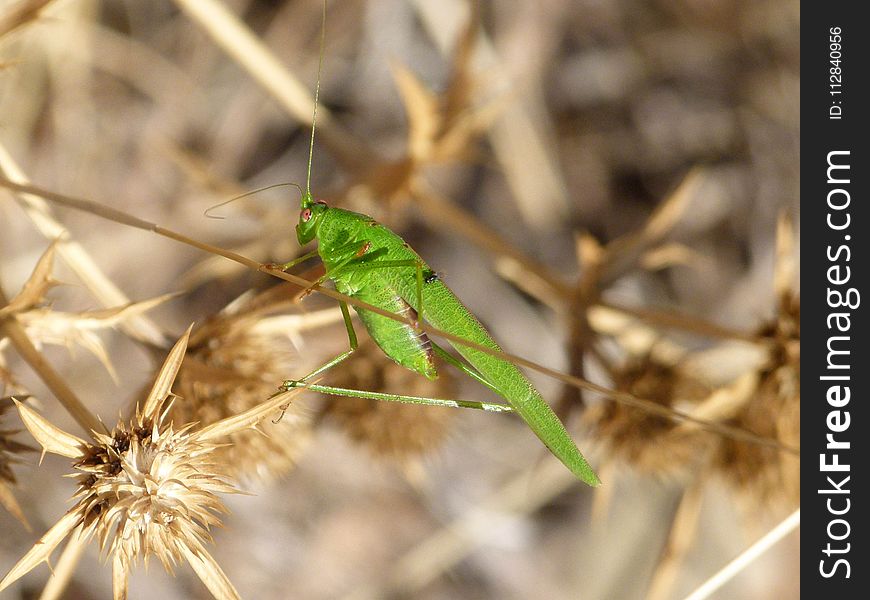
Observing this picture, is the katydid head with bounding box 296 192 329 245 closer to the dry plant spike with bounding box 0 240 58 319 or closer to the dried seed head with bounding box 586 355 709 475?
the dry plant spike with bounding box 0 240 58 319

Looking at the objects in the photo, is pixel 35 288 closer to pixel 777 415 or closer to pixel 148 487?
pixel 148 487

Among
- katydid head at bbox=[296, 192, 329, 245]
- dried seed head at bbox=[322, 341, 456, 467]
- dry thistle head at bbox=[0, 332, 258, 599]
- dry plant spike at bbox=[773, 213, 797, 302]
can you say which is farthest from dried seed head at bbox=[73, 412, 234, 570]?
dry plant spike at bbox=[773, 213, 797, 302]

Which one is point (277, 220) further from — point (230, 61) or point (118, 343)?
point (230, 61)

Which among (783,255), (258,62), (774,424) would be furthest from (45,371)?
(774,424)

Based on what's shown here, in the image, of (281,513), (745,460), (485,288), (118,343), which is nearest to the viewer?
(745,460)

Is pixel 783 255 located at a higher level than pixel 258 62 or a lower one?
lower

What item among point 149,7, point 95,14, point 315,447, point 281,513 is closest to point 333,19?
point 149,7
